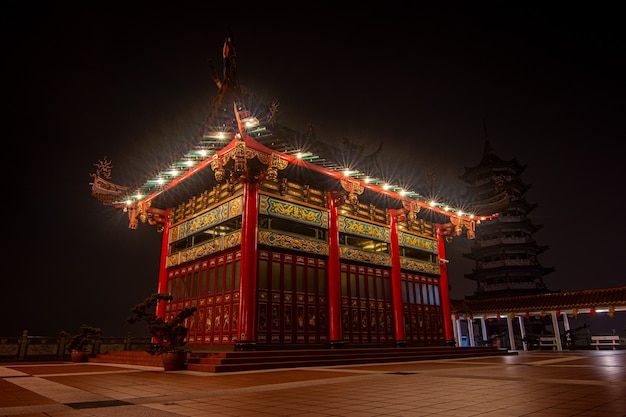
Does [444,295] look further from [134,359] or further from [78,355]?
[78,355]

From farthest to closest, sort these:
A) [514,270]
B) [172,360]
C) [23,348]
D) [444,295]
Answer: [514,270] → [444,295] → [23,348] → [172,360]

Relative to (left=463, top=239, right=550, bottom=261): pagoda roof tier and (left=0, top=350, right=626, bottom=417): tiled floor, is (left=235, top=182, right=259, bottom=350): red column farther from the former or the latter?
(left=463, top=239, right=550, bottom=261): pagoda roof tier

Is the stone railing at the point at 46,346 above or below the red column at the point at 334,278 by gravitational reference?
below

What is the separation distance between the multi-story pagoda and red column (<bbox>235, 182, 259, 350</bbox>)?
35 mm

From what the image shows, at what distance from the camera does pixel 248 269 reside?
13.7 metres

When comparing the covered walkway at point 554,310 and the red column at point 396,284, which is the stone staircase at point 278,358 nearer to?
the red column at point 396,284

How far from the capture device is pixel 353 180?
16750mm

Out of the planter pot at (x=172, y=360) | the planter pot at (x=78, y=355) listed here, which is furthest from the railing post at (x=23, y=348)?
A: the planter pot at (x=172, y=360)

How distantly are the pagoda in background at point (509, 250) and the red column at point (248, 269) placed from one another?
3189 cm

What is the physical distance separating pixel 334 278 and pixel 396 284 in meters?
4.15

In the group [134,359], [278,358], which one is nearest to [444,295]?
[278,358]

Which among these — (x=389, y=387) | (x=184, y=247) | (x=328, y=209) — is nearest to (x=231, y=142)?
(x=328, y=209)

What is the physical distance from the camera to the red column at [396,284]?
18.3 metres

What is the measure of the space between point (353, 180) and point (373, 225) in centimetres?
320
